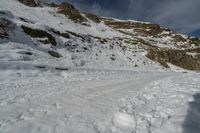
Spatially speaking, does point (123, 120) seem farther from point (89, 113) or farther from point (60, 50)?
point (60, 50)

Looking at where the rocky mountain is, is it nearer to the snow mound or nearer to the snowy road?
the snowy road

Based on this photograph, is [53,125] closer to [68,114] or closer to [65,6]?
[68,114]

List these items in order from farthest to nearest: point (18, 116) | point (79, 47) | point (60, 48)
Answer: point (79, 47)
point (60, 48)
point (18, 116)

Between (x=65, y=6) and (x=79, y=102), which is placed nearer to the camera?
(x=79, y=102)

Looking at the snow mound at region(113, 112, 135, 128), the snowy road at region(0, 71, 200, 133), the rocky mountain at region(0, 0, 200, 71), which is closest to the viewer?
the snowy road at region(0, 71, 200, 133)

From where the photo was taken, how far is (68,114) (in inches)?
223

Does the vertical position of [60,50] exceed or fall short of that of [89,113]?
it exceeds it

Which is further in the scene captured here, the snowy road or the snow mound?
the snow mound

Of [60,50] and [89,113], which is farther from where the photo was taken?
[60,50]

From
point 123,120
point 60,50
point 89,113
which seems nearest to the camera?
point 123,120

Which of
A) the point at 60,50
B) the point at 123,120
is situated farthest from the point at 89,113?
the point at 60,50

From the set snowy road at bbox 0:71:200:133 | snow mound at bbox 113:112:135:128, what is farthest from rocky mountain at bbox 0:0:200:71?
snow mound at bbox 113:112:135:128

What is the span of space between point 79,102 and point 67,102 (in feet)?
1.27

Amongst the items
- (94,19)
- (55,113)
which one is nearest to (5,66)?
(55,113)
